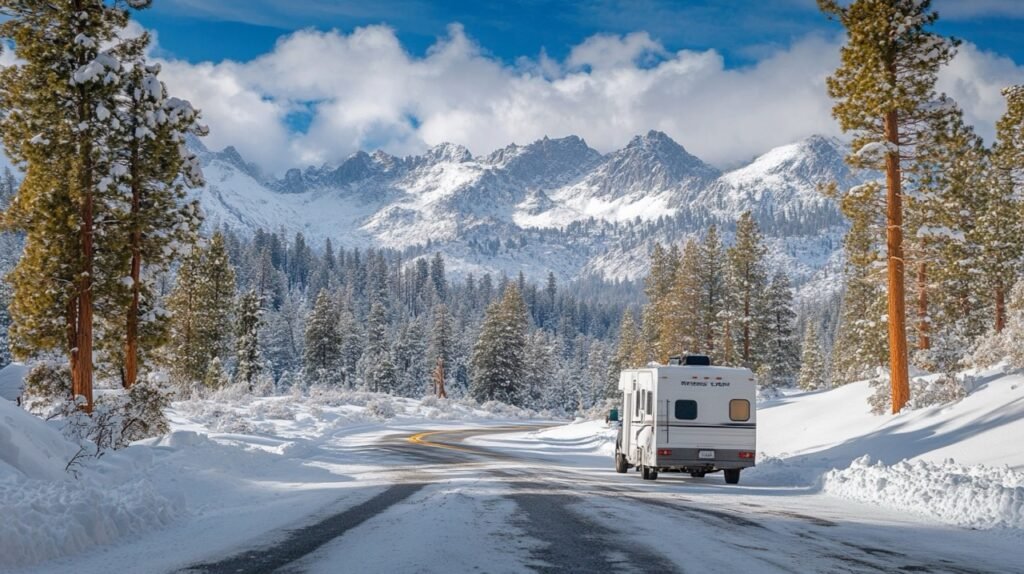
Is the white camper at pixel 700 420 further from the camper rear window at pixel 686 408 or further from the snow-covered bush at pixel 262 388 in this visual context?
the snow-covered bush at pixel 262 388

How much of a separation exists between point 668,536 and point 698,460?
29.1ft

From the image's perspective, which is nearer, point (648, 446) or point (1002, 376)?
point (648, 446)

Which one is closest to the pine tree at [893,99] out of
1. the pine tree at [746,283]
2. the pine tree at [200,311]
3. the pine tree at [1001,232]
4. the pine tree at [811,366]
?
the pine tree at [1001,232]

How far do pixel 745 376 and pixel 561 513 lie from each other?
27.5 ft

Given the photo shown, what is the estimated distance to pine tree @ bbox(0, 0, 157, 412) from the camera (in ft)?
65.1

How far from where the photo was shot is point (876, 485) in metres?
13.6

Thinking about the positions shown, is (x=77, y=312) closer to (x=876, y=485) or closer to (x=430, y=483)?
(x=430, y=483)

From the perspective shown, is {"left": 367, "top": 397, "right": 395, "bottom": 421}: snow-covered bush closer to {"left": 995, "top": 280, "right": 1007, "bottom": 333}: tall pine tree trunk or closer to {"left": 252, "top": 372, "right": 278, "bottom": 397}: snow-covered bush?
{"left": 252, "top": 372, "right": 278, "bottom": 397}: snow-covered bush

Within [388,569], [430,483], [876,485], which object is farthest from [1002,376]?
[388,569]

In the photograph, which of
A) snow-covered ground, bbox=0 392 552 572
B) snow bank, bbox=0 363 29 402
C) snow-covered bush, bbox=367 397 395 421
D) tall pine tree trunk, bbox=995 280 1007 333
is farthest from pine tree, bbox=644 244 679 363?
snow bank, bbox=0 363 29 402

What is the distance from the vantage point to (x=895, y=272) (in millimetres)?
23688

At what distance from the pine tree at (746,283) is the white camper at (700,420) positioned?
3720 cm

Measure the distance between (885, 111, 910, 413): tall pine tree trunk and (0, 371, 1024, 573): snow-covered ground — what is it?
1451 millimetres

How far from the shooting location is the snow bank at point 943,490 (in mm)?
10570
